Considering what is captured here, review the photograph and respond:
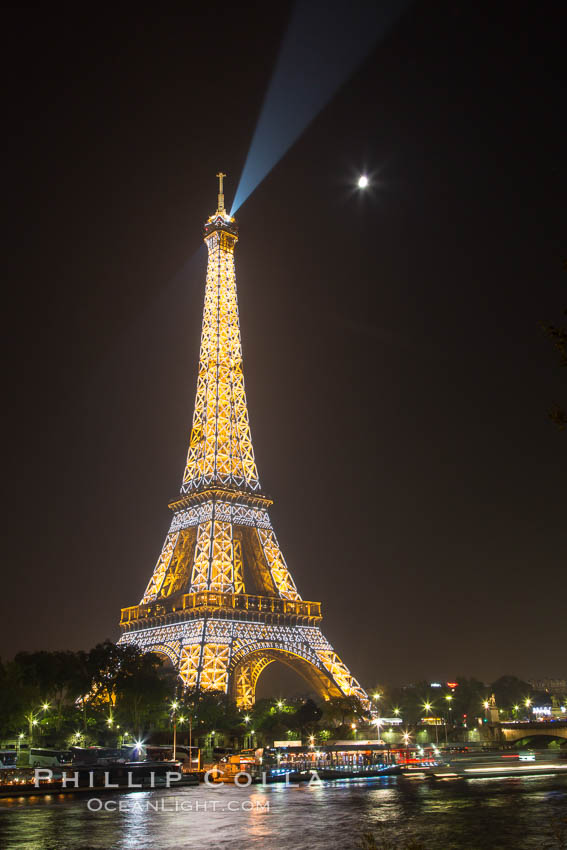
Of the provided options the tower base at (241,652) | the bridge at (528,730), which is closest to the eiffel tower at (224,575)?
the tower base at (241,652)

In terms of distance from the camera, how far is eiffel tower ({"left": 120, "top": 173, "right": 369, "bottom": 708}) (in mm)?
81125

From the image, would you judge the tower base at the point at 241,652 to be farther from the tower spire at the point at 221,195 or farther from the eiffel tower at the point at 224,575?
the tower spire at the point at 221,195

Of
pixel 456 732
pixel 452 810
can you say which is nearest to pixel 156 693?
pixel 452 810

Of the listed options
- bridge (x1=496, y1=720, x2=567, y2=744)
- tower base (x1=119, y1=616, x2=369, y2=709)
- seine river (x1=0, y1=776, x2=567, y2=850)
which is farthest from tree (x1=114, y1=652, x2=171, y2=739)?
bridge (x1=496, y1=720, x2=567, y2=744)

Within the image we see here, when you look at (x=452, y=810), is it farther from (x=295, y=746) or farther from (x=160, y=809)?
(x=295, y=746)

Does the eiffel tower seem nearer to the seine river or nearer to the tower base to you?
the tower base

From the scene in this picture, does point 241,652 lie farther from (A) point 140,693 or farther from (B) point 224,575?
(A) point 140,693

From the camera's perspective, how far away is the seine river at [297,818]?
81.3ft

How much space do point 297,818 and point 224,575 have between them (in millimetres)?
55630

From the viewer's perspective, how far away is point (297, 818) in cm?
3080

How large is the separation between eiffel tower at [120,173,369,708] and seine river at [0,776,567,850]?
3563 centimetres

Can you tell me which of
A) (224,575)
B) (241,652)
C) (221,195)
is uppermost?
(221,195)

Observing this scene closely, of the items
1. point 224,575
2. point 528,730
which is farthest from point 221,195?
point 528,730

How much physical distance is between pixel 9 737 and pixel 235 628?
25366mm
